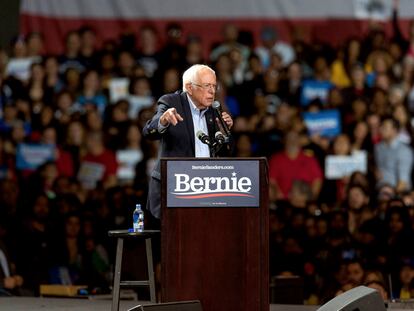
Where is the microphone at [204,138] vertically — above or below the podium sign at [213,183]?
above

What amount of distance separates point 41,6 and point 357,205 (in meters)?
5.26

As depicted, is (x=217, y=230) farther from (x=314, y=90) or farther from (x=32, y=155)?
(x=314, y=90)

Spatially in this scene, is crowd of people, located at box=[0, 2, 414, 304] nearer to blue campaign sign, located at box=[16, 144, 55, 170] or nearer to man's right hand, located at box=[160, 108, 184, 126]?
blue campaign sign, located at box=[16, 144, 55, 170]

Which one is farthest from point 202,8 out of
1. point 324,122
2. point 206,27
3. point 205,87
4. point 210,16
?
point 205,87

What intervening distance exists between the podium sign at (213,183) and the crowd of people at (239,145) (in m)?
2.83

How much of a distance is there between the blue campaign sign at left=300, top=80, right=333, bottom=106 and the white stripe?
61.3 inches

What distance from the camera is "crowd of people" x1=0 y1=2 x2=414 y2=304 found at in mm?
10500

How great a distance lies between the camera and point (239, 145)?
12.4 metres

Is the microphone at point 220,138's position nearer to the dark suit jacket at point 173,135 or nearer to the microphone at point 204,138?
the microphone at point 204,138

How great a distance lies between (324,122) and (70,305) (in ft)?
17.5

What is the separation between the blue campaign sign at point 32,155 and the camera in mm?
12398

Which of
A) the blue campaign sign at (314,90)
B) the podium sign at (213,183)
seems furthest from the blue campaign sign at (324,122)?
the podium sign at (213,183)

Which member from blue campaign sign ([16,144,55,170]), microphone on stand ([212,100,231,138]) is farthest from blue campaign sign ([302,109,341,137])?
microphone on stand ([212,100,231,138])

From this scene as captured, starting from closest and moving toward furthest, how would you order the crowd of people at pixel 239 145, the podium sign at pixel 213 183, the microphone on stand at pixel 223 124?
the podium sign at pixel 213 183 < the microphone on stand at pixel 223 124 < the crowd of people at pixel 239 145
